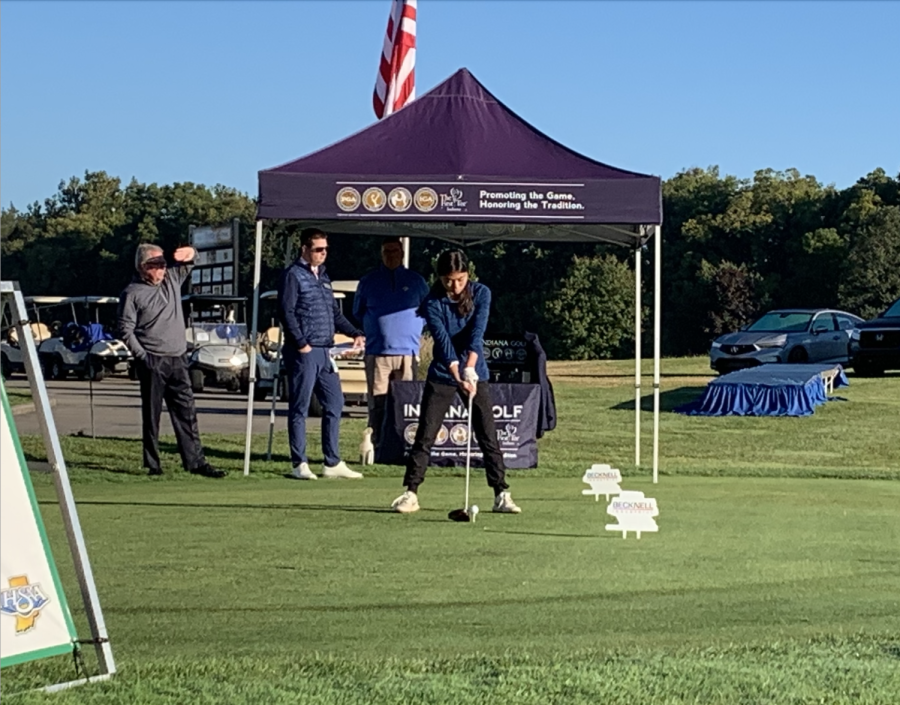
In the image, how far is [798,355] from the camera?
35.8 metres

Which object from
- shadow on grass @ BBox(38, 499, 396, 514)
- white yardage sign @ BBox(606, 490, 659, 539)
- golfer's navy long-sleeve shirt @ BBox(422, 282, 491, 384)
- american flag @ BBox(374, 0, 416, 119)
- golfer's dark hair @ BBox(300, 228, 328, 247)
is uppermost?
american flag @ BBox(374, 0, 416, 119)

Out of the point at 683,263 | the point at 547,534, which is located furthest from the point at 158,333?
the point at 683,263

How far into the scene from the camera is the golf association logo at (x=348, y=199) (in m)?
13.4

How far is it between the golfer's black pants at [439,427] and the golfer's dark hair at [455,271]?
1.74 ft

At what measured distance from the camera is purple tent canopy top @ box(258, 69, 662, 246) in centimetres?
1334

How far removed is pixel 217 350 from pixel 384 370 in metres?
19.9

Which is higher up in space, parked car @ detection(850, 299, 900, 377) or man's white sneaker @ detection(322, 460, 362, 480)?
parked car @ detection(850, 299, 900, 377)

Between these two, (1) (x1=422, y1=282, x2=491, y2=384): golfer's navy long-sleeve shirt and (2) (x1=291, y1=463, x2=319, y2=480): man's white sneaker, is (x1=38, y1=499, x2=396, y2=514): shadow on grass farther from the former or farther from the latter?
(2) (x1=291, y1=463, x2=319, y2=480): man's white sneaker

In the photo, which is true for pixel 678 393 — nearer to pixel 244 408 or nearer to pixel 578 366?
pixel 244 408

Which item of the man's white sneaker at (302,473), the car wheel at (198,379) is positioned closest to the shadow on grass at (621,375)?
the car wheel at (198,379)

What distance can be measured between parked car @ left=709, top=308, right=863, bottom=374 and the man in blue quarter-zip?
2197 centimetres

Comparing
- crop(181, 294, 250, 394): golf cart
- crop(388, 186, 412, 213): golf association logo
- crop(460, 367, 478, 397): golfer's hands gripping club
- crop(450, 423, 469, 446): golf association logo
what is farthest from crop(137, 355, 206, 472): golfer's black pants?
crop(181, 294, 250, 394): golf cart

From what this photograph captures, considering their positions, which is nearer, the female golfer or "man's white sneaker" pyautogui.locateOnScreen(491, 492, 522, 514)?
the female golfer

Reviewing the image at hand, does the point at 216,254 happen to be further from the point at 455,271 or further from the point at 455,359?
the point at 455,271
